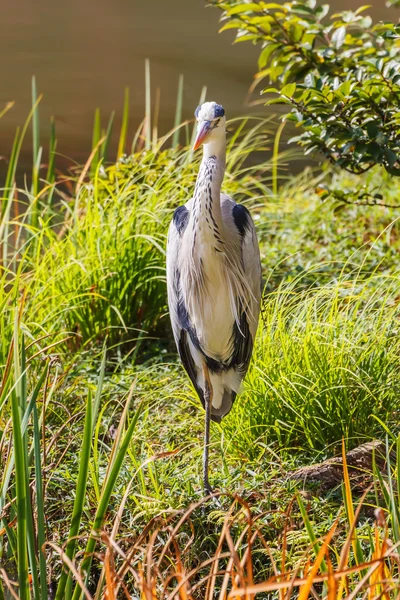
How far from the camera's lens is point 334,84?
2.15 meters

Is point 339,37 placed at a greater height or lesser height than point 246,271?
greater

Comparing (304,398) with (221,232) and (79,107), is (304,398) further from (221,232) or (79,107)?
(79,107)

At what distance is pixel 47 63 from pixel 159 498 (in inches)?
199

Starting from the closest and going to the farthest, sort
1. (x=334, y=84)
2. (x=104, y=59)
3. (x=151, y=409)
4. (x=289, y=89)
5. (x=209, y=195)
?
(x=209, y=195), (x=289, y=89), (x=334, y=84), (x=151, y=409), (x=104, y=59)

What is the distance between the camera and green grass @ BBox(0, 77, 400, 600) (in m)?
1.47

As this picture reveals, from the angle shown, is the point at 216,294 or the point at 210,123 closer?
the point at 210,123

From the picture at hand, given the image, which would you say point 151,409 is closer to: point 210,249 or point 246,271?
point 246,271

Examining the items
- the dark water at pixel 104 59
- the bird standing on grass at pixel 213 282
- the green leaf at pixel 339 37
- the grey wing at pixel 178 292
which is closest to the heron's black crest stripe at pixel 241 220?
the bird standing on grass at pixel 213 282

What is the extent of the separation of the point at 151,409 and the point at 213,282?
2.12ft

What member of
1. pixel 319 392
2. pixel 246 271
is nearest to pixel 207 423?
pixel 319 392

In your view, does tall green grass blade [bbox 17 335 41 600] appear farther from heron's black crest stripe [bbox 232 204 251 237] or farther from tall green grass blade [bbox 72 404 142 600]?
heron's black crest stripe [bbox 232 204 251 237]

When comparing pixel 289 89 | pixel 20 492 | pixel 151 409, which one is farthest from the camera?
pixel 151 409

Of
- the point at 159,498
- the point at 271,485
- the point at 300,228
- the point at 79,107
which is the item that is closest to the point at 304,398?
the point at 271,485

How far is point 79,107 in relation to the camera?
5.92 meters
